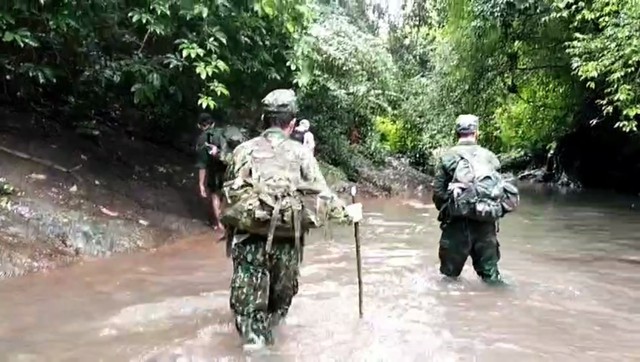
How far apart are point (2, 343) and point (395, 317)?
3.02 metres

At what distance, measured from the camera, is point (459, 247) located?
280 inches

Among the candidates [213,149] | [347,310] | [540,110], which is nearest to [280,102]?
[347,310]

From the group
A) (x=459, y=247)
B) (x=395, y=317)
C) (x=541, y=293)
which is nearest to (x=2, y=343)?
(x=395, y=317)

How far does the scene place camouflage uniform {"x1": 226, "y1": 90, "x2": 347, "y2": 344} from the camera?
16.9ft

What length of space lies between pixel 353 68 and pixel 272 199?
1153 centimetres

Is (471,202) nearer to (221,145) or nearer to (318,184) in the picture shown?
(318,184)

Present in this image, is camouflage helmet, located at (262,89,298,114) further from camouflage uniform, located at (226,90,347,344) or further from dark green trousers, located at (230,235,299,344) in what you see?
dark green trousers, located at (230,235,299,344)

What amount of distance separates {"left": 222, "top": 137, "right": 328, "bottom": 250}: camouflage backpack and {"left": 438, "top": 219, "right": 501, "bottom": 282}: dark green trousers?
2.22m

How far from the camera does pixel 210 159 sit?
10.2 m

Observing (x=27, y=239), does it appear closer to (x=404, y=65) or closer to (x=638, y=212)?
(x=638, y=212)

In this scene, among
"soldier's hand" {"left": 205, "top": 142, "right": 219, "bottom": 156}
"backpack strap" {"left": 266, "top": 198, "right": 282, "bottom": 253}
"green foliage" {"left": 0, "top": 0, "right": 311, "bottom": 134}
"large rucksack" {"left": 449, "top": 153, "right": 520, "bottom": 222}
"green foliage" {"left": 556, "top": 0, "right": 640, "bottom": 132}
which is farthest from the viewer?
"green foliage" {"left": 556, "top": 0, "right": 640, "bottom": 132}

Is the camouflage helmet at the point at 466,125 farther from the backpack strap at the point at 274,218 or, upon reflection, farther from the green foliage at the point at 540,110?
the green foliage at the point at 540,110

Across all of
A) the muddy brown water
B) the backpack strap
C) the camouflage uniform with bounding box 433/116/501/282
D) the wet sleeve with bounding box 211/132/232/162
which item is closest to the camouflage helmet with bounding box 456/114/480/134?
the camouflage uniform with bounding box 433/116/501/282

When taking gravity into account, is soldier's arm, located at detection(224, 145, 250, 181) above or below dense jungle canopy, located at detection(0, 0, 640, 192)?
below
